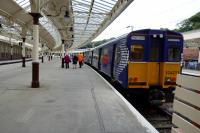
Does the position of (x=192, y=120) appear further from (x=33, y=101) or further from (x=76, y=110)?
(x=33, y=101)

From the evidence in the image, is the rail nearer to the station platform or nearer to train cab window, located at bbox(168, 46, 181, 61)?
the station platform

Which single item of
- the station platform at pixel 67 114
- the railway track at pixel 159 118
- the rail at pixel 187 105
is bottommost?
the railway track at pixel 159 118

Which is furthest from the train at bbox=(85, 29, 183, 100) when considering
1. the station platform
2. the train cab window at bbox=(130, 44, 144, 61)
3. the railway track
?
the station platform

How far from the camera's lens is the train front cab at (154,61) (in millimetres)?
14414

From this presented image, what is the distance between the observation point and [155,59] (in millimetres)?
14812

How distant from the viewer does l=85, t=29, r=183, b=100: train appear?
47.2ft

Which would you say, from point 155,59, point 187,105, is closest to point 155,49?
point 155,59

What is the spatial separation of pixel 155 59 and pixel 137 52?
849 millimetres

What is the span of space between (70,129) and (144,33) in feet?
26.3

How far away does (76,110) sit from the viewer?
976cm

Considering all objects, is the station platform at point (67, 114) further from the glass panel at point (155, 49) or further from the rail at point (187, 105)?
the glass panel at point (155, 49)

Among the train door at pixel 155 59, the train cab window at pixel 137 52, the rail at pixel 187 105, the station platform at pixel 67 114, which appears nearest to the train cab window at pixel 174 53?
the train door at pixel 155 59

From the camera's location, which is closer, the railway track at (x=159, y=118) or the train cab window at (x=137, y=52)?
the railway track at (x=159, y=118)

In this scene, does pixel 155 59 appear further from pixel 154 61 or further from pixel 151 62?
pixel 151 62
